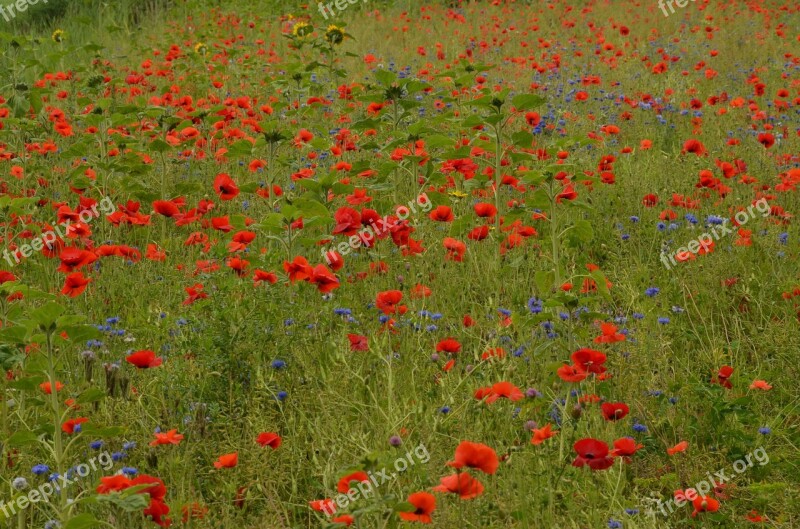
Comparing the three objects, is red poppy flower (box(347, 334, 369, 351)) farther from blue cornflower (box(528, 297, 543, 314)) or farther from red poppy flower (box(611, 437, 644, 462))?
red poppy flower (box(611, 437, 644, 462))

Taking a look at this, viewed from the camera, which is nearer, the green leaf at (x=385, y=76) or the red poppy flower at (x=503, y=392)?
the red poppy flower at (x=503, y=392)

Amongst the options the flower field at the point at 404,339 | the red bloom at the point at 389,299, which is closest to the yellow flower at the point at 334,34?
the flower field at the point at 404,339

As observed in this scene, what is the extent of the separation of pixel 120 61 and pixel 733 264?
6.55m

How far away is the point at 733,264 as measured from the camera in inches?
141
